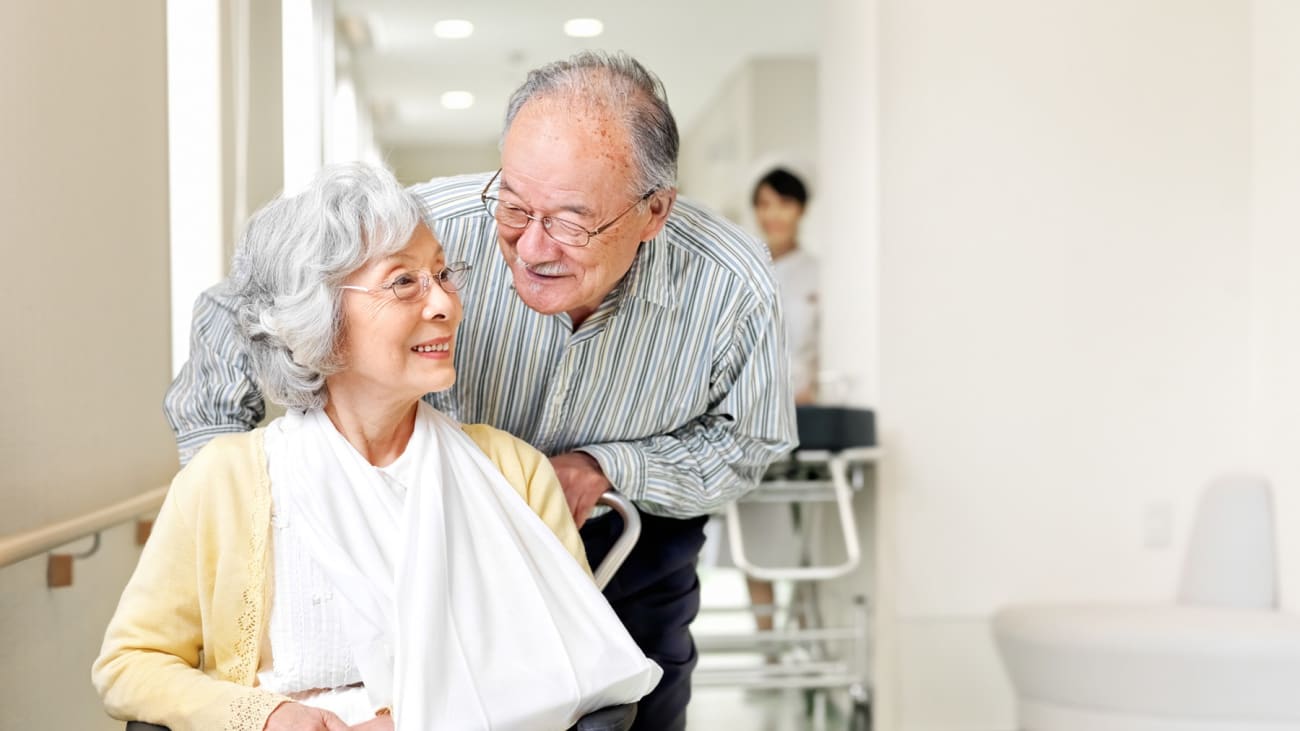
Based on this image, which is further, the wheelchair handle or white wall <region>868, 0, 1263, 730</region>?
white wall <region>868, 0, 1263, 730</region>

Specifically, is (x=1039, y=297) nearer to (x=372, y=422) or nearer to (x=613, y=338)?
(x=613, y=338)

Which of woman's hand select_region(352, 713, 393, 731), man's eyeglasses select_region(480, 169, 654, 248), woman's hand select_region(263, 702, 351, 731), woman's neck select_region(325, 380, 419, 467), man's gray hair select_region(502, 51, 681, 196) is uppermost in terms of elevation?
man's gray hair select_region(502, 51, 681, 196)

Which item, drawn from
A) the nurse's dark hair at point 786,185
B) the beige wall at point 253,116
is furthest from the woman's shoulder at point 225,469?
the nurse's dark hair at point 786,185

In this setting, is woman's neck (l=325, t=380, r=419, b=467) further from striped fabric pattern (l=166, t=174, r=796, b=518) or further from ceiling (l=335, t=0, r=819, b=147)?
ceiling (l=335, t=0, r=819, b=147)

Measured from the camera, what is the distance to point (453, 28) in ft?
→ 20.0

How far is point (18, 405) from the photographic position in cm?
201

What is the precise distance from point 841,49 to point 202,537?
3271 millimetres

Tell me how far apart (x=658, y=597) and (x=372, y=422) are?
69 cm

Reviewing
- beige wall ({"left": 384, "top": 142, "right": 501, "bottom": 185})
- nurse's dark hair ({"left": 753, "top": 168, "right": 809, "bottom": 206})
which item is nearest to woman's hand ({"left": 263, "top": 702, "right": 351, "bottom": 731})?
nurse's dark hair ({"left": 753, "top": 168, "right": 809, "bottom": 206})

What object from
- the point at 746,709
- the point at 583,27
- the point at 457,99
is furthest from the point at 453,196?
the point at 457,99

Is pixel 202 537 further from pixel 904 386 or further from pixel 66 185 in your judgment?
pixel 904 386

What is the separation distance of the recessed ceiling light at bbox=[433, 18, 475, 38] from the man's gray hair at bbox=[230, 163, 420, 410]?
4.67 metres

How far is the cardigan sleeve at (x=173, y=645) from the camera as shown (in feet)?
4.51

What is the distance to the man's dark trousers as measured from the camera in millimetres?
2045
